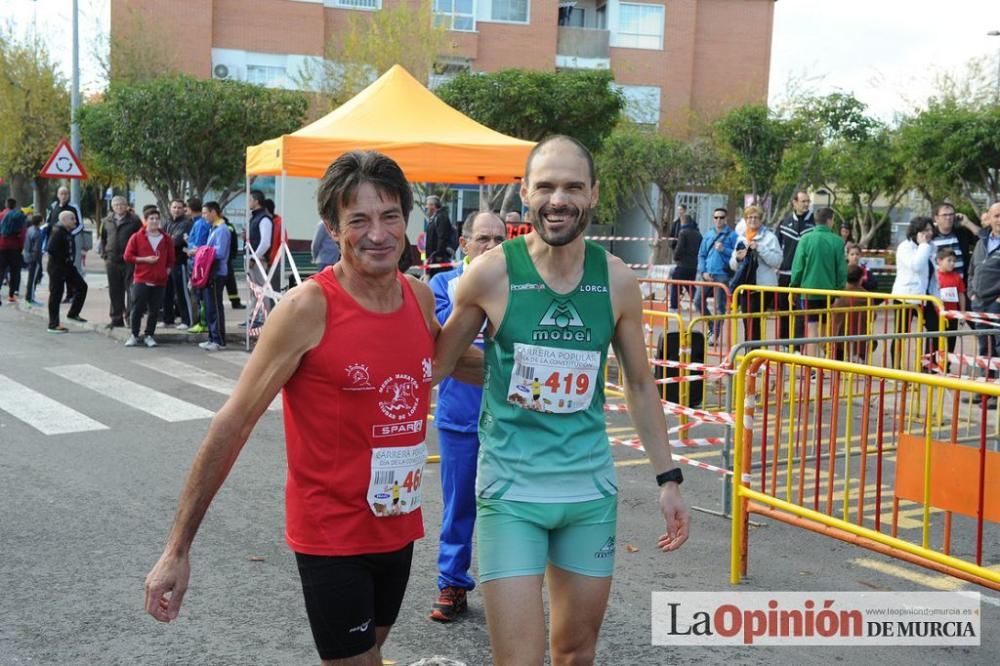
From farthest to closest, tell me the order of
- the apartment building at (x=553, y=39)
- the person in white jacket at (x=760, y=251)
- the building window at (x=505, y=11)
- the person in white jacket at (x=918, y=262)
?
the building window at (x=505, y=11), the apartment building at (x=553, y=39), the person in white jacket at (x=918, y=262), the person in white jacket at (x=760, y=251)

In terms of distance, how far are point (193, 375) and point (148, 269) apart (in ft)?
8.47

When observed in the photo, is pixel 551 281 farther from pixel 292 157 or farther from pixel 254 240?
pixel 254 240

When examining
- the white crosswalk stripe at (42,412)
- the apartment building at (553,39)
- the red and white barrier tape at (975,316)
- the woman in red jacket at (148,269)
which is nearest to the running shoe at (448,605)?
the white crosswalk stripe at (42,412)

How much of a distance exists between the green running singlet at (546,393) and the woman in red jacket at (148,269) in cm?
1175

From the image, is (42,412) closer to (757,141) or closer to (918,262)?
(918,262)

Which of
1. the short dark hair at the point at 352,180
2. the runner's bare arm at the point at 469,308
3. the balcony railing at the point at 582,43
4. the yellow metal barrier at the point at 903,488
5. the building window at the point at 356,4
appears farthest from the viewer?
the balcony railing at the point at 582,43

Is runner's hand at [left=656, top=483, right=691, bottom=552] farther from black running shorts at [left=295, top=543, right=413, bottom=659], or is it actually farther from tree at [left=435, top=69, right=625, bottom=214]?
tree at [left=435, top=69, right=625, bottom=214]

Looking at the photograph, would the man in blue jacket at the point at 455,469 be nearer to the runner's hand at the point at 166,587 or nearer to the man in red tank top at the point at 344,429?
the man in red tank top at the point at 344,429

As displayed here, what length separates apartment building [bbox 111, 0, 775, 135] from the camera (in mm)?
40781

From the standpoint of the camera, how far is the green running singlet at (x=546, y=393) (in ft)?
10.6

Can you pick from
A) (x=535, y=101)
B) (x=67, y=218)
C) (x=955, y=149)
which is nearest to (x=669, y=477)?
(x=67, y=218)

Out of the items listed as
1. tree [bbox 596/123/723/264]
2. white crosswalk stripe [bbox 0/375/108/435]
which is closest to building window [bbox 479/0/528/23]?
tree [bbox 596/123/723/264]

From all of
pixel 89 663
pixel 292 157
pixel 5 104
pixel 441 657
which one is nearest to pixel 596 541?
pixel 441 657

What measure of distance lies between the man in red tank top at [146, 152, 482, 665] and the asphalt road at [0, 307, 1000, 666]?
1.75 m
